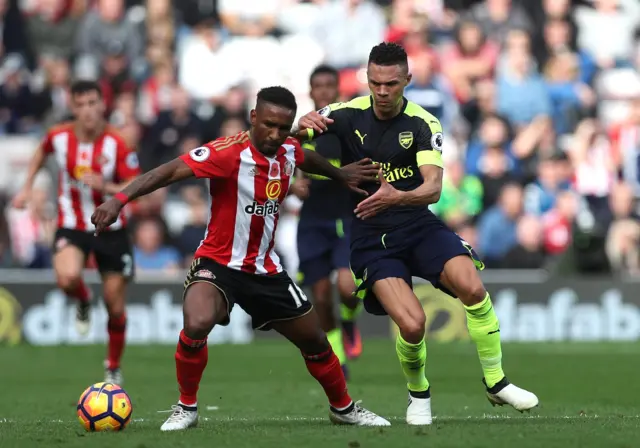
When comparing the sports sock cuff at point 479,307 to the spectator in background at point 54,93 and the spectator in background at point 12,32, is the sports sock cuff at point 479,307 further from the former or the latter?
the spectator in background at point 12,32

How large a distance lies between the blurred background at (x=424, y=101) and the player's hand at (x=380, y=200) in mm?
9577

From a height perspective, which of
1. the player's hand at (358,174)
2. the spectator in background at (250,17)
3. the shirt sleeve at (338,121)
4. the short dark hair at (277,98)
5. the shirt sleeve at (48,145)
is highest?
the spectator in background at (250,17)

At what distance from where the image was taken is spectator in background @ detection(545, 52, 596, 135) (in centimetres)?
2080

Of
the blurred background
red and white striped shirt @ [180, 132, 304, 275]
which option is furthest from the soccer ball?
the blurred background

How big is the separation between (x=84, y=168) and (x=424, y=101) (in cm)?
772

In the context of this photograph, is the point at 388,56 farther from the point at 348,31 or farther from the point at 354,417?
the point at 348,31

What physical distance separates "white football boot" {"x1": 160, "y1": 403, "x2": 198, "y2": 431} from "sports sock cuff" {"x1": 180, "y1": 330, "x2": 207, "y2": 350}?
0.42 meters

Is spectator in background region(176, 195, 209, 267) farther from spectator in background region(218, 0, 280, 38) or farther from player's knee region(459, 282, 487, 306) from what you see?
player's knee region(459, 282, 487, 306)

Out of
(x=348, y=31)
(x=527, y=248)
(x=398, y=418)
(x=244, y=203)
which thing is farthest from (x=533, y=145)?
(x=244, y=203)

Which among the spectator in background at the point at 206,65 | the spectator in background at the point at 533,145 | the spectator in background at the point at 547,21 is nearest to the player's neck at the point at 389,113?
the spectator in background at the point at 533,145

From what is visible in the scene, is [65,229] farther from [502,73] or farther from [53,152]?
[502,73]

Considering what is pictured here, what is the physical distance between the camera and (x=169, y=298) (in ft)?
57.4

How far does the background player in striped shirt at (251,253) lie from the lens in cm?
795

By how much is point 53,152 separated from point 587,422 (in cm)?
629
